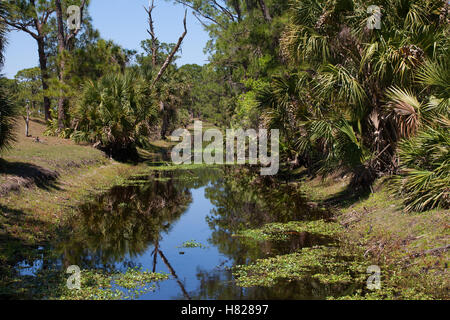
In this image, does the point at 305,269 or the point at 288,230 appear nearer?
the point at 305,269

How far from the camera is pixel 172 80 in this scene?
45375 millimetres

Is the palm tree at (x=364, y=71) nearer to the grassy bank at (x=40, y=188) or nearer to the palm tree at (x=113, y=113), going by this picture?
the grassy bank at (x=40, y=188)

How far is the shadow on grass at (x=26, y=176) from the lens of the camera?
12.2m

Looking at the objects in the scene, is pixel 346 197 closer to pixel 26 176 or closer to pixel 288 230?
pixel 288 230

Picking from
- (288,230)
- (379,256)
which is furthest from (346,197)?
(379,256)

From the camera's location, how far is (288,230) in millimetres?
11477

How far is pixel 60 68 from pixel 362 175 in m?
24.9

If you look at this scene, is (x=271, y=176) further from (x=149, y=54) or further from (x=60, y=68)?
(x=149, y=54)

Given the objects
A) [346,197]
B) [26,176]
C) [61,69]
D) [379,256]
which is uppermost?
[61,69]

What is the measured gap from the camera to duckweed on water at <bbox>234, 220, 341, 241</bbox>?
426 inches

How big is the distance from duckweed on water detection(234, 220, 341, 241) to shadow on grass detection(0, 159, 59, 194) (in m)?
6.82

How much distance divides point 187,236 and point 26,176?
609cm

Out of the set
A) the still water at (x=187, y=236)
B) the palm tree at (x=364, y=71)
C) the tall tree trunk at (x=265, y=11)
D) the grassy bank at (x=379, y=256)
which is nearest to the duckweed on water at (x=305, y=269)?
the grassy bank at (x=379, y=256)
